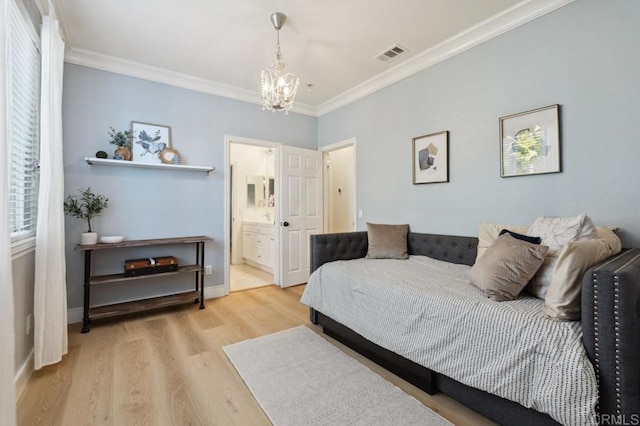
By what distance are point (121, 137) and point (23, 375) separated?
227 centimetres

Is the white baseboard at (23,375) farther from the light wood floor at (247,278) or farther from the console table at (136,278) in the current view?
the light wood floor at (247,278)

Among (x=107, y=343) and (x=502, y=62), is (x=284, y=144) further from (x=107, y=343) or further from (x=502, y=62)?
(x=107, y=343)

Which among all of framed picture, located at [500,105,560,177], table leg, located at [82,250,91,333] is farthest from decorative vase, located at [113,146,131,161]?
framed picture, located at [500,105,560,177]

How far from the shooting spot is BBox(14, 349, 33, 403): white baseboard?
1.79 meters

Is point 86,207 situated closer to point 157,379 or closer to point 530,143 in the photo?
point 157,379

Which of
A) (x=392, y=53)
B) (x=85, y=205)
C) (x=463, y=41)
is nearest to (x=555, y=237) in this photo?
(x=463, y=41)

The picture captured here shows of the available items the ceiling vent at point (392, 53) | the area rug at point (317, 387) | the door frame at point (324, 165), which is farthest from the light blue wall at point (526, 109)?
the area rug at point (317, 387)

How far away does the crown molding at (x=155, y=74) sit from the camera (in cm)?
302

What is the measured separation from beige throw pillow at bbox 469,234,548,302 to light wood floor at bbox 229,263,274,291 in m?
3.27

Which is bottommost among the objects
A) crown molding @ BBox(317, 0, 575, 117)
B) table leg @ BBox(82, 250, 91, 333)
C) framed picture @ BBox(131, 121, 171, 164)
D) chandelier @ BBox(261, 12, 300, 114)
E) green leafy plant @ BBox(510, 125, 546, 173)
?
table leg @ BBox(82, 250, 91, 333)

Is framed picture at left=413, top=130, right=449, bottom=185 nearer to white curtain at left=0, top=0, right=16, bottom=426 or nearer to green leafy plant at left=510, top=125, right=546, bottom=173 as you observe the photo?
green leafy plant at left=510, top=125, right=546, bottom=173

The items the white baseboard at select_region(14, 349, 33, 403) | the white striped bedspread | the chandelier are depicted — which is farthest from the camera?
the chandelier

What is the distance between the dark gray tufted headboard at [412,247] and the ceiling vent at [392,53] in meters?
1.90

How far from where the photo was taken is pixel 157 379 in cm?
198
